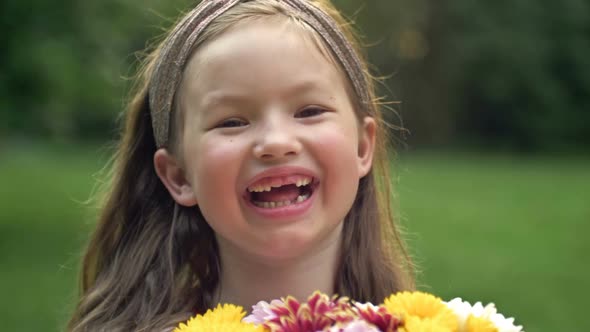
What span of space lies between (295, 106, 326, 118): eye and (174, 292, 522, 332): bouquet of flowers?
0.66 metres

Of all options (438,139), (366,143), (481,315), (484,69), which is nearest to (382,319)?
(481,315)

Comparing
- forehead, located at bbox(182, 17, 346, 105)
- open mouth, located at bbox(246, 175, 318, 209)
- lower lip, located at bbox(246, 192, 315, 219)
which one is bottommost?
lower lip, located at bbox(246, 192, 315, 219)

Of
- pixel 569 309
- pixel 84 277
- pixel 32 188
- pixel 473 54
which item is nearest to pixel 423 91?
pixel 473 54

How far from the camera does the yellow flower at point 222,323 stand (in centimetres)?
211

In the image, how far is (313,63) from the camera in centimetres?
264

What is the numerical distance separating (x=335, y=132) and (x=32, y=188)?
54.4ft

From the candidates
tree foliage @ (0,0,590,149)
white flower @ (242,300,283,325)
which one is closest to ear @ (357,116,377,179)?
white flower @ (242,300,283,325)

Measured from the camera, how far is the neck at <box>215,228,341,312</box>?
2.76 metres

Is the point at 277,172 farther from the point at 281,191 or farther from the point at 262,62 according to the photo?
the point at 262,62

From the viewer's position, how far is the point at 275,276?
2758 mm

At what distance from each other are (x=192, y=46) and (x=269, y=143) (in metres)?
0.54

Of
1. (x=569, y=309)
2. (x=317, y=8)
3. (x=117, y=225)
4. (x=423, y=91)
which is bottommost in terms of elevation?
(x=569, y=309)

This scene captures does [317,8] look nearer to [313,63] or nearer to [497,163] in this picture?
[313,63]

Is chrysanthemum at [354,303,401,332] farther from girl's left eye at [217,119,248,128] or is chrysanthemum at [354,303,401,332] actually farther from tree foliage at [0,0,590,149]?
tree foliage at [0,0,590,149]
